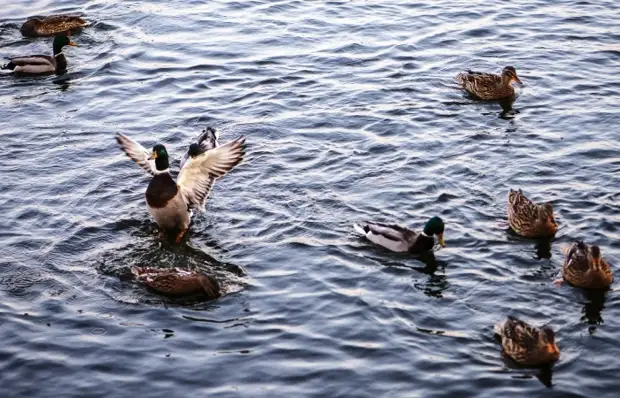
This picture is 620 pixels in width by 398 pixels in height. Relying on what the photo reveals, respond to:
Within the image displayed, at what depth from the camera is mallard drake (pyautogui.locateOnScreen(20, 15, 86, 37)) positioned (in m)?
22.4

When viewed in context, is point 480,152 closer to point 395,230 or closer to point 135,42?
point 395,230

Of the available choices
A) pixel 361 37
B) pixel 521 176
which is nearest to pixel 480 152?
pixel 521 176

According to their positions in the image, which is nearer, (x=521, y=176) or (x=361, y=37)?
(x=521, y=176)

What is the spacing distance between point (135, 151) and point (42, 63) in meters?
5.81

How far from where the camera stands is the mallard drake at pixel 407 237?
46.0 ft

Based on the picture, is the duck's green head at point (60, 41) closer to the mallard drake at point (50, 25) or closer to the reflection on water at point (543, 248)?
the mallard drake at point (50, 25)

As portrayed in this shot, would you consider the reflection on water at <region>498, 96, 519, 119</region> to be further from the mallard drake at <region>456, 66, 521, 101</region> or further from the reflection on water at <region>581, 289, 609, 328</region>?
the reflection on water at <region>581, 289, 609, 328</region>

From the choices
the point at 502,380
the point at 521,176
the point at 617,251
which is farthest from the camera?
the point at 521,176

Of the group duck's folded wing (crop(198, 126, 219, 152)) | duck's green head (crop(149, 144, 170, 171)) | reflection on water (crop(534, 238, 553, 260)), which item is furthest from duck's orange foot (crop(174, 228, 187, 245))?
reflection on water (crop(534, 238, 553, 260))

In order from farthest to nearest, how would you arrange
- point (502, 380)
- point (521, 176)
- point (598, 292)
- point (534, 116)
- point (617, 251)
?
point (534, 116)
point (521, 176)
point (617, 251)
point (598, 292)
point (502, 380)

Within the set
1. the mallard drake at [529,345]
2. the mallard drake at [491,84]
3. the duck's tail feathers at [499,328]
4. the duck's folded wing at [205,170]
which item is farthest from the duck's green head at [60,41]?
the mallard drake at [529,345]

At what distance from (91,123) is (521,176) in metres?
7.16

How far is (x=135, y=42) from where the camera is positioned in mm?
22219

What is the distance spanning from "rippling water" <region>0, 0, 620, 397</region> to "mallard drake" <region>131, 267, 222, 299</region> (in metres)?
0.16
